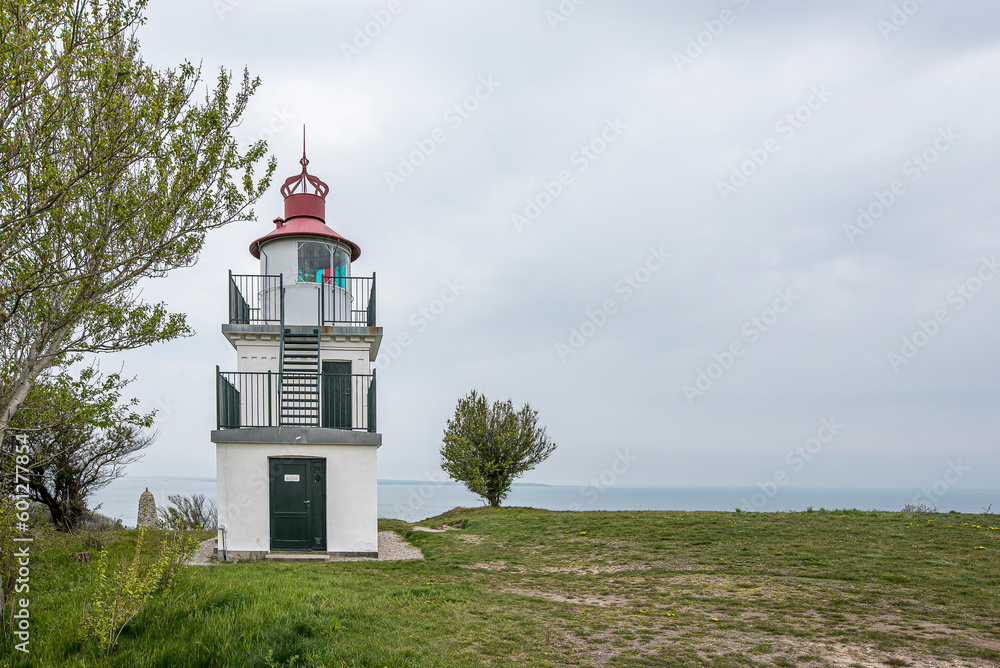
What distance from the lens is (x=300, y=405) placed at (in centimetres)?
1576

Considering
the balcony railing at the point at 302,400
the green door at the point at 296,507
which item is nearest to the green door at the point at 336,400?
the balcony railing at the point at 302,400

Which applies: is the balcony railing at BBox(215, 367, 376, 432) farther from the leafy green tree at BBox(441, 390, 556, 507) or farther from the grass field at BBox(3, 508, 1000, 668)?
the leafy green tree at BBox(441, 390, 556, 507)

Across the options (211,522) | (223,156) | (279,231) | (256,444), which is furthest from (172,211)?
(211,522)

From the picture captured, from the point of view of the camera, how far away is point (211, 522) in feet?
80.7

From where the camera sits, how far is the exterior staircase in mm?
15438

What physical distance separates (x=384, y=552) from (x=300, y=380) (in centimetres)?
472

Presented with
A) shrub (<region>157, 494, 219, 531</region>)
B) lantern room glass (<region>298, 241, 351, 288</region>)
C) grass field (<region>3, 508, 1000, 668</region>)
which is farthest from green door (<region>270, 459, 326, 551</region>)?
shrub (<region>157, 494, 219, 531</region>)

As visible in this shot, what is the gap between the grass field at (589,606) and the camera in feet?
20.8

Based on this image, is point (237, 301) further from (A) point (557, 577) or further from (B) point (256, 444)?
(A) point (557, 577)

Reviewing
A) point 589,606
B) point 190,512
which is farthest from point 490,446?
point 589,606

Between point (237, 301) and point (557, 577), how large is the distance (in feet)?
34.0

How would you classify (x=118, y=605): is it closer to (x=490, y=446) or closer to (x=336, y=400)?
(x=336, y=400)

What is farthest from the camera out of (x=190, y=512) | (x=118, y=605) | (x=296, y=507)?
(x=190, y=512)

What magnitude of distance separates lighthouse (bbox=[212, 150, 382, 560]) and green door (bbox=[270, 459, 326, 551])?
0.9 inches
